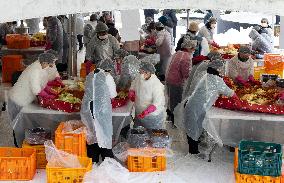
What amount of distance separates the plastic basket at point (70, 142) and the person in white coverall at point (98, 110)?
0.18m

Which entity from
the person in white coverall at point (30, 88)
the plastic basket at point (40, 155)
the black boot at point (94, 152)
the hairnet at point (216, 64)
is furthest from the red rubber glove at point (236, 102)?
the plastic basket at point (40, 155)

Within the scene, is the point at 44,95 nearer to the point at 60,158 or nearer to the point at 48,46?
the point at 60,158

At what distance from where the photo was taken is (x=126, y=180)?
5.95 m

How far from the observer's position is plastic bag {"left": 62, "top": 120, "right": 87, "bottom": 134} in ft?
20.3

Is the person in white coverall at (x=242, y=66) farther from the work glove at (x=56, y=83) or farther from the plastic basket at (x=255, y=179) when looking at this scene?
the work glove at (x=56, y=83)

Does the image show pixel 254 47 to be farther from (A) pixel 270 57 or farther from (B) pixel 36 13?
(B) pixel 36 13

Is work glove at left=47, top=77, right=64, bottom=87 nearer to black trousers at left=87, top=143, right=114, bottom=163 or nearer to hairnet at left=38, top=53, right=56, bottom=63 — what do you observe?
hairnet at left=38, top=53, right=56, bottom=63

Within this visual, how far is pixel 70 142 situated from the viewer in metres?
6.14

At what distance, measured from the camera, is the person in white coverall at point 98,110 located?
244 inches

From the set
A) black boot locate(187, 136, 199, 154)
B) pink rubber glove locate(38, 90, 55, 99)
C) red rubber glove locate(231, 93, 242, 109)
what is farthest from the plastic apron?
red rubber glove locate(231, 93, 242, 109)

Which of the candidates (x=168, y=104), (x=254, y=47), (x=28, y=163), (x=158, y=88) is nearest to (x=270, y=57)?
(x=254, y=47)

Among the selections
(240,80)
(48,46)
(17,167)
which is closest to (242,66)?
(240,80)

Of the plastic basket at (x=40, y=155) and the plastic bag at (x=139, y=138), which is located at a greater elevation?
the plastic bag at (x=139, y=138)

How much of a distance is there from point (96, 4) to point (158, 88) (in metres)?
1.25
